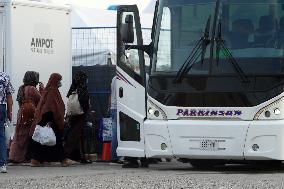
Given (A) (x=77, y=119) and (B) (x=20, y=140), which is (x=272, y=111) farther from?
(B) (x=20, y=140)

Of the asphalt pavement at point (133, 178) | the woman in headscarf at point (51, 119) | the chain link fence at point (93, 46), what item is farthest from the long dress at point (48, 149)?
the chain link fence at point (93, 46)

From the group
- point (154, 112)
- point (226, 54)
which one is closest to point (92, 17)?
point (154, 112)

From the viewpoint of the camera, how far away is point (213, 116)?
13.7 meters

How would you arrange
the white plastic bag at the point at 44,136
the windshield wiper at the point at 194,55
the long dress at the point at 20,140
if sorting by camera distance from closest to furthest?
the windshield wiper at the point at 194,55 → the white plastic bag at the point at 44,136 → the long dress at the point at 20,140

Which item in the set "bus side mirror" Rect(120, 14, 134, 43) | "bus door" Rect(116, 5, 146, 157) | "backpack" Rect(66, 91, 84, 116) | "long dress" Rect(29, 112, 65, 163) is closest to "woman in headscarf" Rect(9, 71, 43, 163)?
"long dress" Rect(29, 112, 65, 163)

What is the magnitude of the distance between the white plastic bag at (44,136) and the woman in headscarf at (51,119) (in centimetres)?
20

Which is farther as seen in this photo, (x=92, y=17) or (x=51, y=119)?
(x=92, y=17)

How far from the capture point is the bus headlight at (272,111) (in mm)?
13352

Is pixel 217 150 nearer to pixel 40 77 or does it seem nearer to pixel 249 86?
pixel 249 86

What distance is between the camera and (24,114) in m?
16.2

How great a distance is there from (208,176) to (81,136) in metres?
4.50

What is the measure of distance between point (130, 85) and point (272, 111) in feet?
7.93

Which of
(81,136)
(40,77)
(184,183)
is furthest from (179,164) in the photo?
(184,183)

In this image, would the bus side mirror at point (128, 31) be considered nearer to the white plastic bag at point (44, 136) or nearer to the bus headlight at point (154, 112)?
the bus headlight at point (154, 112)
